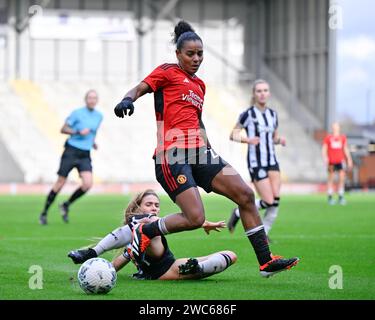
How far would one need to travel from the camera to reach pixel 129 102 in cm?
834

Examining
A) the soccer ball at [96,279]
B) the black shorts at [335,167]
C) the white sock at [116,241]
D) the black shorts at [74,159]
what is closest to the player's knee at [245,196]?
the white sock at [116,241]

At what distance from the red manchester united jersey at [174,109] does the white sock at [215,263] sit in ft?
3.68

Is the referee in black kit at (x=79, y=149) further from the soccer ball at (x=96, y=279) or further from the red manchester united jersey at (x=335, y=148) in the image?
the red manchester united jersey at (x=335, y=148)

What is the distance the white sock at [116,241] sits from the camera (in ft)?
30.6

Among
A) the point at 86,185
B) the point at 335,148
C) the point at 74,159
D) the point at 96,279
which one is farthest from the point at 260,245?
the point at 335,148

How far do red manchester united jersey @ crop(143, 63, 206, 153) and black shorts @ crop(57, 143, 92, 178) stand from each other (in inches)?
361

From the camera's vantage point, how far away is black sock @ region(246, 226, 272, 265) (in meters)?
9.02

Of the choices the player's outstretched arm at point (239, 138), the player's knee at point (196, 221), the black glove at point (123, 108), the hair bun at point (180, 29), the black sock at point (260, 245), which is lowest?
the black sock at point (260, 245)

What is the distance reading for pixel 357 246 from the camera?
13180mm

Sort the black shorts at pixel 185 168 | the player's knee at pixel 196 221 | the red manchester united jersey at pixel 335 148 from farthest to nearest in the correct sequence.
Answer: the red manchester united jersey at pixel 335 148
the black shorts at pixel 185 168
the player's knee at pixel 196 221

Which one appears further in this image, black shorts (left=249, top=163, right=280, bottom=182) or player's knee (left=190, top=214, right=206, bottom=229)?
black shorts (left=249, top=163, right=280, bottom=182)

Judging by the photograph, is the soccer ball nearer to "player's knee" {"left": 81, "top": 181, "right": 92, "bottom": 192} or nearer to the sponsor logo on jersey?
the sponsor logo on jersey

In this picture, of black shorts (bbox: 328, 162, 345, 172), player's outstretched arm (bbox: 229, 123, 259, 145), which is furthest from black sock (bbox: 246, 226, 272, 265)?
black shorts (bbox: 328, 162, 345, 172)

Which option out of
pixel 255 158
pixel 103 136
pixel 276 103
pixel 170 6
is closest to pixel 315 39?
pixel 276 103
